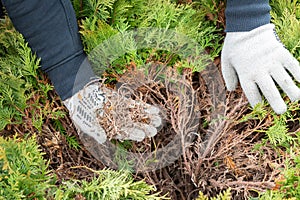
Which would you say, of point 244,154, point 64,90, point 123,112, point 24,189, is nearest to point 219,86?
point 244,154

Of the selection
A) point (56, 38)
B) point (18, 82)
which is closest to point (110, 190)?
point (18, 82)

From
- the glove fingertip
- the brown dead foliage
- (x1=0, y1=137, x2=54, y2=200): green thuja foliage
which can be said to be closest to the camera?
(x1=0, y1=137, x2=54, y2=200): green thuja foliage

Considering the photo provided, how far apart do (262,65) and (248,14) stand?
6.8 inches

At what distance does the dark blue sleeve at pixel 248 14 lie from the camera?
1378 mm

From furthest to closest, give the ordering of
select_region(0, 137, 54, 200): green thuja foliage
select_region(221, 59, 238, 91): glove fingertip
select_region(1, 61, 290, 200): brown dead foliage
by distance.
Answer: select_region(221, 59, 238, 91): glove fingertip, select_region(1, 61, 290, 200): brown dead foliage, select_region(0, 137, 54, 200): green thuja foliage

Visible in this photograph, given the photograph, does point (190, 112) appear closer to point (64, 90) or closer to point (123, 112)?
point (123, 112)

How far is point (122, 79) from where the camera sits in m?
1.39

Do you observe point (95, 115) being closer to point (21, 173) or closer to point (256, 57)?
point (21, 173)

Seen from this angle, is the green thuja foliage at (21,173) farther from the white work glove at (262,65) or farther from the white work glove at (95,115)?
the white work glove at (262,65)

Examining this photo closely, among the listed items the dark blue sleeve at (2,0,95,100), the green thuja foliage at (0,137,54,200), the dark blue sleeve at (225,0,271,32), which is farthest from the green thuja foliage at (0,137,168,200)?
the dark blue sleeve at (225,0,271,32)

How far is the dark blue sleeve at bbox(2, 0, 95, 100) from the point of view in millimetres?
1418

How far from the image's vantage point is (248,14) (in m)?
1.38

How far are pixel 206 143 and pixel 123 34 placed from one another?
441 mm

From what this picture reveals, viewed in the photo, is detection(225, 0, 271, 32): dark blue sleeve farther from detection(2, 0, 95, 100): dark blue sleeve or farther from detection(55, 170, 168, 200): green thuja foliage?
detection(55, 170, 168, 200): green thuja foliage
